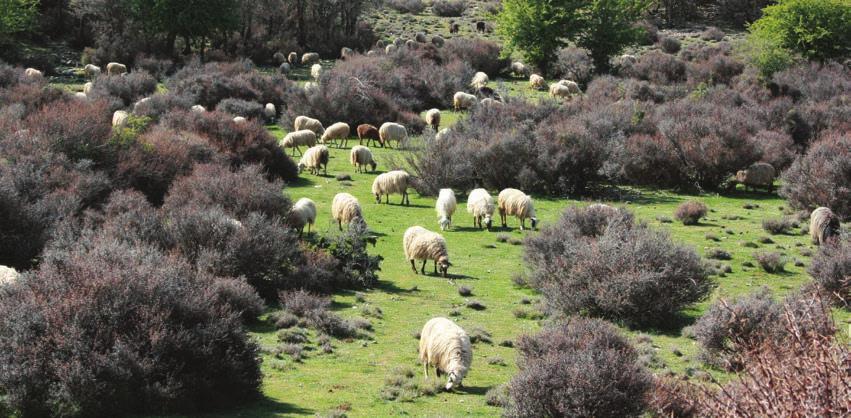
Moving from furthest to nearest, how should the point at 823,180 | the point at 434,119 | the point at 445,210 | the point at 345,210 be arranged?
the point at 434,119, the point at 823,180, the point at 445,210, the point at 345,210

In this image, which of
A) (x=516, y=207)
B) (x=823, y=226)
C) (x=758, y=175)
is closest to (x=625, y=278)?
(x=516, y=207)

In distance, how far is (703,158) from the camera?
105ft

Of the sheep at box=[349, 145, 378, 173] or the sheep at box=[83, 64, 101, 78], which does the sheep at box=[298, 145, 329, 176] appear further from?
the sheep at box=[83, 64, 101, 78]

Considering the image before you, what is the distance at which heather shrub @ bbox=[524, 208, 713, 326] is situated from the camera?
52.7ft

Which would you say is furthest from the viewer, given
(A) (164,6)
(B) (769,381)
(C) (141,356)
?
(A) (164,6)

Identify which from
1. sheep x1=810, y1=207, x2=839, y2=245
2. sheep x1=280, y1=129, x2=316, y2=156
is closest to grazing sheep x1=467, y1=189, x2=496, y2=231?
sheep x1=810, y1=207, x2=839, y2=245

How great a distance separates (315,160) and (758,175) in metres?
15.4

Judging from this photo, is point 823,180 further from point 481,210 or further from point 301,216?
point 301,216

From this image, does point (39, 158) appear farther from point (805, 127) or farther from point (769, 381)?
point (805, 127)

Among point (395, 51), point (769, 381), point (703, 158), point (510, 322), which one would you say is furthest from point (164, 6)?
point (769, 381)

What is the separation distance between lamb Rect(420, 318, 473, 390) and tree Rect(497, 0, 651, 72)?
152ft

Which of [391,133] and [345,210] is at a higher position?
[391,133]

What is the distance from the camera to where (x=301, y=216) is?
2216 centimetres

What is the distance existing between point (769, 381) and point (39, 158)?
760 inches
